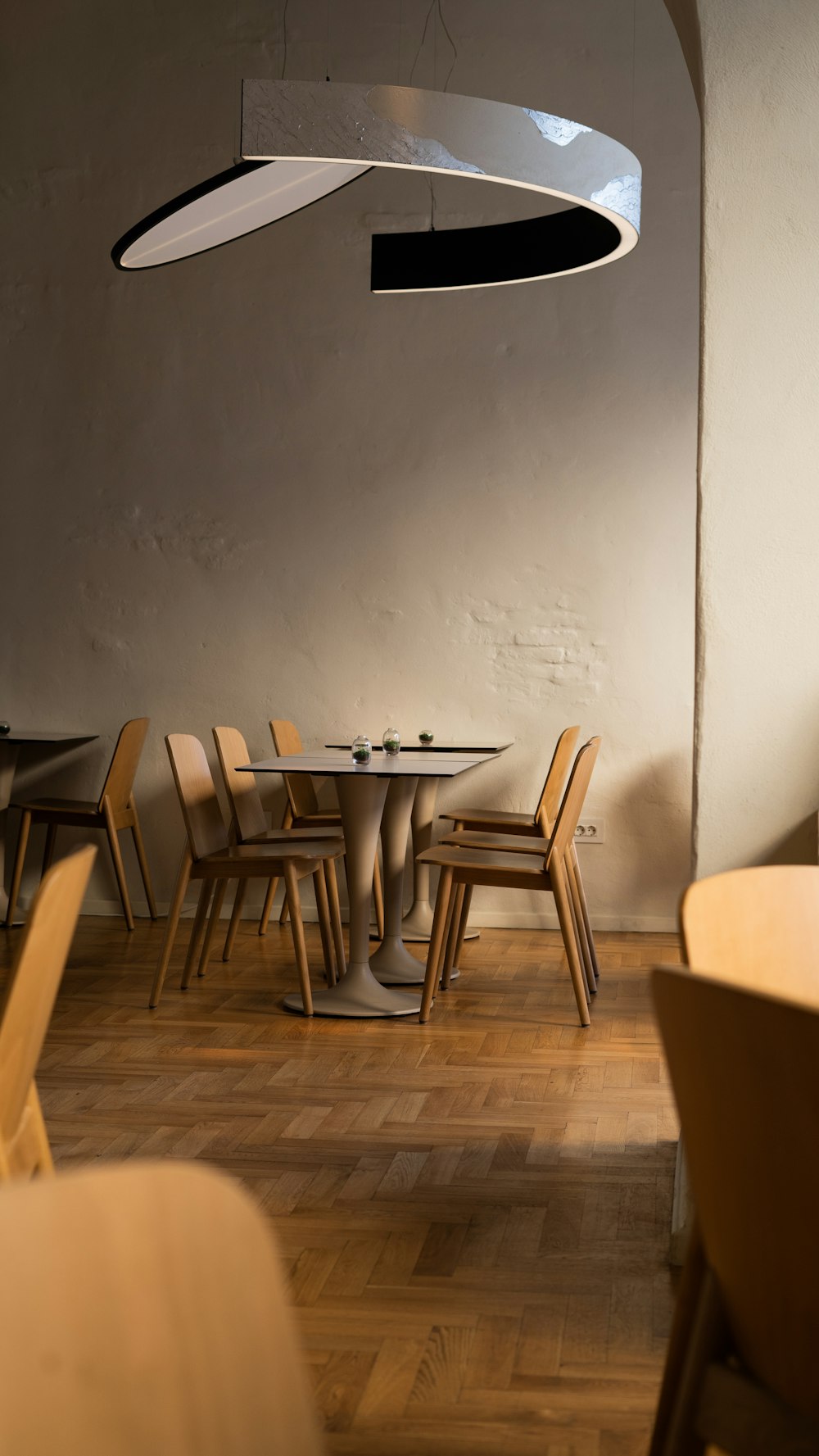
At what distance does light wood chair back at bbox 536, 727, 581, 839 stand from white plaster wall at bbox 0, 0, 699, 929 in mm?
858

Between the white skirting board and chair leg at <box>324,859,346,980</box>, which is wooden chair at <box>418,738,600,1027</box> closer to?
chair leg at <box>324,859,346,980</box>

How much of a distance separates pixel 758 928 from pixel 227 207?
297cm

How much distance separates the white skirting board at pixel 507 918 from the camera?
599 centimetres

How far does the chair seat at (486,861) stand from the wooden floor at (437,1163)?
0.49 m

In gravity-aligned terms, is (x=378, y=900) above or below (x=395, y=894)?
below

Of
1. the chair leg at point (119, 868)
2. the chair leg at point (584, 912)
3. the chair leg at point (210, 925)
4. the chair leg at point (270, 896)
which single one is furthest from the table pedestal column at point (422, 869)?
the chair leg at point (119, 868)

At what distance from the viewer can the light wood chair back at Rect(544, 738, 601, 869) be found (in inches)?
172

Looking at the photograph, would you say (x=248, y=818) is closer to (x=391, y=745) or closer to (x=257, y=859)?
(x=257, y=859)

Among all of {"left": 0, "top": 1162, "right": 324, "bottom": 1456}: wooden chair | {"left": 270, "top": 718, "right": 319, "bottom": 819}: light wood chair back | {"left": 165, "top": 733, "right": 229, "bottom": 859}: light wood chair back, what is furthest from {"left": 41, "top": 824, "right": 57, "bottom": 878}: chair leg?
{"left": 0, "top": 1162, "right": 324, "bottom": 1456}: wooden chair

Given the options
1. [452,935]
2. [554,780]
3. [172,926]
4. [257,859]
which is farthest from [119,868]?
[554,780]

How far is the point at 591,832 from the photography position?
19.7ft

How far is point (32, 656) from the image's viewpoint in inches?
254

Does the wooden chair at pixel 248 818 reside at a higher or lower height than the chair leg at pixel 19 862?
higher

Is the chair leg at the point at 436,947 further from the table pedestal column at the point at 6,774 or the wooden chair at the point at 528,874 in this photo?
the table pedestal column at the point at 6,774
